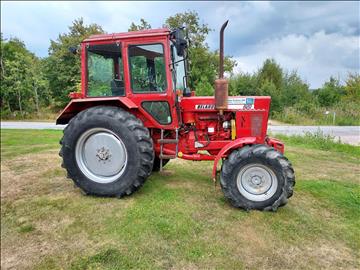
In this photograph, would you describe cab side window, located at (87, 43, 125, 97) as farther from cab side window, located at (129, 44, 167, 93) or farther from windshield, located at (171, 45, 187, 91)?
windshield, located at (171, 45, 187, 91)

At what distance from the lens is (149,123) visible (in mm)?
4020

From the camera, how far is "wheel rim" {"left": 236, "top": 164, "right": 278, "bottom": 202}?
3.41 metres

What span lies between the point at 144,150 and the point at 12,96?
1999 cm

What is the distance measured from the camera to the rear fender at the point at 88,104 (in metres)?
3.83

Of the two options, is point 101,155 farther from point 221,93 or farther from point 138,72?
point 221,93

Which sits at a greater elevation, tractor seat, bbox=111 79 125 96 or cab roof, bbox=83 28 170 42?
cab roof, bbox=83 28 170 42

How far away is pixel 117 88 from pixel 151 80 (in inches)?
19.8

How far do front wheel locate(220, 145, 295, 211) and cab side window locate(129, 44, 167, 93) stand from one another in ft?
4.58

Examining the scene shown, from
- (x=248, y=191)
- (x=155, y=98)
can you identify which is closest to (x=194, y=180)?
(x=248, y=191)

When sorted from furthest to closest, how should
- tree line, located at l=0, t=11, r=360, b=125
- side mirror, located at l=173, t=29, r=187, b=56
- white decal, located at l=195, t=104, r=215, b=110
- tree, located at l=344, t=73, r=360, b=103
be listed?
tree line, located at l=0, t=11, r=360, b=125, white decal, located at l=195, t=104, r=215, b=110, side mirror, located at l=173, t=29, r=187, b=56, tree, located at l=344, t=73, r=360, b=103

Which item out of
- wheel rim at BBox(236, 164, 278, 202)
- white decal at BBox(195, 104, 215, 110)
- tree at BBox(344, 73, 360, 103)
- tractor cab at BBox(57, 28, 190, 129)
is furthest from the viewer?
white decal at BBox(195, 104, 215, 110)

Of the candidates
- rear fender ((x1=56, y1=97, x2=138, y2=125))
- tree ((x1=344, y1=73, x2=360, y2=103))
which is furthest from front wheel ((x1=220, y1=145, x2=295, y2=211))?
rear fender ((x1=56, y1=97, x2=138, y2=125))

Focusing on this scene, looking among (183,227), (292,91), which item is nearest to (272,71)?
(292,91)

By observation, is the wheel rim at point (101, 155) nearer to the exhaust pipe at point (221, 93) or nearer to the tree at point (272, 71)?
the exhaust pipe at point (221, 93)
